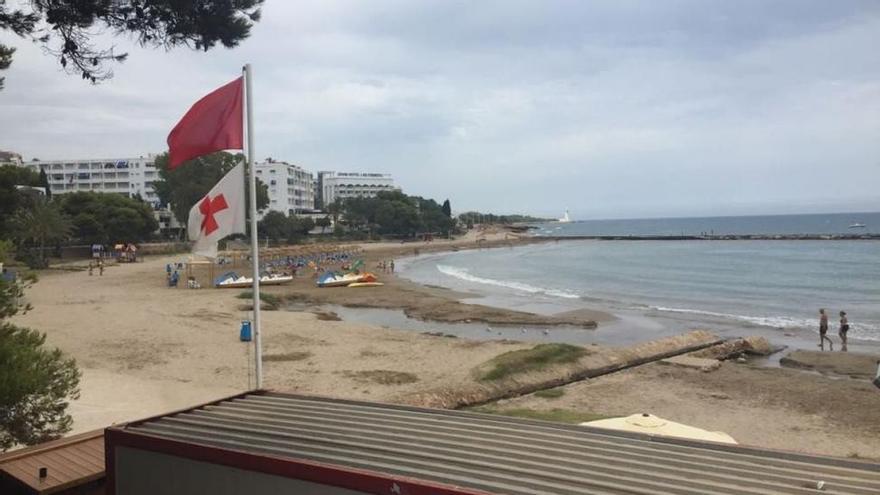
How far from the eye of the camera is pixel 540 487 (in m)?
3.14

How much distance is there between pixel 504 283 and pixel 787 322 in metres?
22.5

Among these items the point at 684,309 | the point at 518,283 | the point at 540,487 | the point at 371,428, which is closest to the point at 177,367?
the point at 371,428

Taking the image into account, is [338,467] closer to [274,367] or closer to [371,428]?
[371,428]

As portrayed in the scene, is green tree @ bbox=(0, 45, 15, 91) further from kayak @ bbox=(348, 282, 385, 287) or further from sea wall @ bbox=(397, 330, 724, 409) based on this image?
kayak @ bbox=(348, 282, 385, 287)

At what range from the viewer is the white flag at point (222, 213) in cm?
694

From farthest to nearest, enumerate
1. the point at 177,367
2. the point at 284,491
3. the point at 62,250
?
the point at 62,250
the point at 177,367
the point at 284,491

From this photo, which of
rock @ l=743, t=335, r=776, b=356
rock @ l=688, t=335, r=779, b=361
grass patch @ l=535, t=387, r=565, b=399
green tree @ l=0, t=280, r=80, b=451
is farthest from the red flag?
rock @ l=743, t=335, r=776, b=356

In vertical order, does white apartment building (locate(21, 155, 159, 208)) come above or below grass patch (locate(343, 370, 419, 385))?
above

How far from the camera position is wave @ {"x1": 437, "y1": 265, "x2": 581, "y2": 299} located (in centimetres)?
4166

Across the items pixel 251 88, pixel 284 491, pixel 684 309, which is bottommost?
pixel 684 309

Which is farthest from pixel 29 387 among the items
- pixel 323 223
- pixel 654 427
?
pixel 323 223

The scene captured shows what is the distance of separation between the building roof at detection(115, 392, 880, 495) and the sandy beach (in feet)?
23.5

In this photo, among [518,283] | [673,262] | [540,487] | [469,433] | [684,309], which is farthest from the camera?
[673,262]

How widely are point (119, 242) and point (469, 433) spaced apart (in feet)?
240
